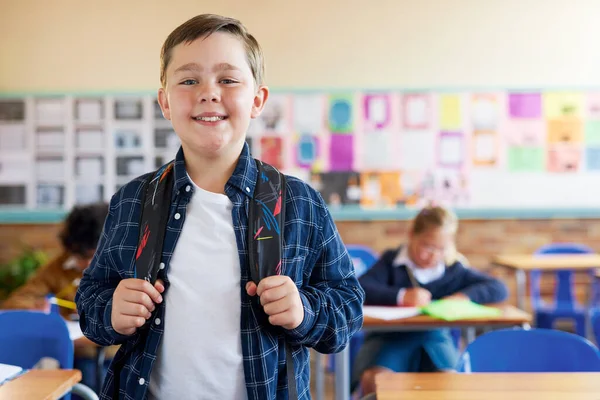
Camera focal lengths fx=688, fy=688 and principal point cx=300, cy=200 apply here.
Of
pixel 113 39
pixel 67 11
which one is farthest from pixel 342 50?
pixel 67 11

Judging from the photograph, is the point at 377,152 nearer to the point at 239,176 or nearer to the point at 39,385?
the point at 39,385

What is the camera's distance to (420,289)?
3.07 m

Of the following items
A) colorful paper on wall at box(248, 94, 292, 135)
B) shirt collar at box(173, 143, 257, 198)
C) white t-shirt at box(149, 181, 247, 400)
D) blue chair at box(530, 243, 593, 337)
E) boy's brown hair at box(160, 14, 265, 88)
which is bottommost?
blue chair at box(530, 243, 593, 337)

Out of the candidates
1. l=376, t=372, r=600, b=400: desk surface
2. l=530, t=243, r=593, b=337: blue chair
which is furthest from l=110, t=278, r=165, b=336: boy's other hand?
l=530, t=243, r=593, b=337: blue chair

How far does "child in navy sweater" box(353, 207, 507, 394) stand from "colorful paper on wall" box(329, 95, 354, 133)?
6.66 feet

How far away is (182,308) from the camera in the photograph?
115 cm

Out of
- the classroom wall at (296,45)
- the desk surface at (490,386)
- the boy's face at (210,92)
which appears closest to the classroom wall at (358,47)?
the classroom wall at (296,45)

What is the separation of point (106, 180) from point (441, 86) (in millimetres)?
2610

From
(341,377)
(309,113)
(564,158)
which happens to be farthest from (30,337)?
(564,158)

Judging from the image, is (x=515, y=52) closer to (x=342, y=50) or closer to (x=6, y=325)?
(x=342, y=50)

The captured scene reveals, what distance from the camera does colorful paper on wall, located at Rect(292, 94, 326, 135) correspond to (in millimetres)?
5164

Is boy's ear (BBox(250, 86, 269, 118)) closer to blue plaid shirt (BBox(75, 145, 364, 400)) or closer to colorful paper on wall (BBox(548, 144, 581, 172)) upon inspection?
blue plaid shirt (BBox(75, 145, 364, 400))

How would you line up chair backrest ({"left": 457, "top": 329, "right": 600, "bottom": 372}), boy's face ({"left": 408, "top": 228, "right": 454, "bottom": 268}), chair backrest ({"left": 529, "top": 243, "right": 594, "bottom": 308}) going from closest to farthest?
chair backrest ({"left": 457, "top": 329, "right": 600, "bottom": 372}) → boy's face ({"left": 408, "top": 228, "right": 454, "bottom": 268}) → chair backrest ({"left": 529, "top": 243, "right": 594, "bottom": 308})

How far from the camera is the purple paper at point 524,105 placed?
5121 millimetres
